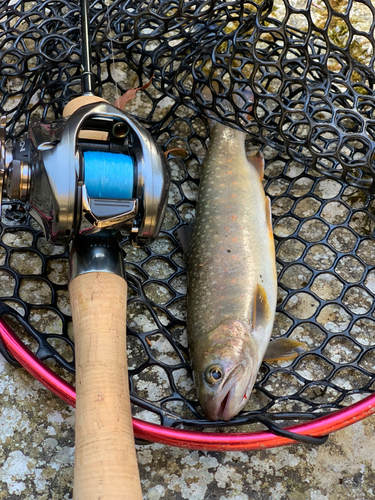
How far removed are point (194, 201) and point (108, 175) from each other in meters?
0.86

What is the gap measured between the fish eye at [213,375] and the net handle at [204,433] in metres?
0.20

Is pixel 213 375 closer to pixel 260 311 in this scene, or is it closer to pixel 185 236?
pixel 260 311

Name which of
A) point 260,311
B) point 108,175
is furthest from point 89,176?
point 260,311

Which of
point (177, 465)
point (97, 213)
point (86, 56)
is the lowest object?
point (177, 465)

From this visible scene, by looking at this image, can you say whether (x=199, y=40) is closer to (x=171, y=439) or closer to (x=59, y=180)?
(x=59, y=180)

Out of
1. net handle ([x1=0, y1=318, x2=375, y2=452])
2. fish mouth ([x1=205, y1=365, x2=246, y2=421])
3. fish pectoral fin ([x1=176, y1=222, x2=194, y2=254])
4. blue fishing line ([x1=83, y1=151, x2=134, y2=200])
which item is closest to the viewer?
blue fishing line ([x1=83, y1=151, x2=134, y2=200])

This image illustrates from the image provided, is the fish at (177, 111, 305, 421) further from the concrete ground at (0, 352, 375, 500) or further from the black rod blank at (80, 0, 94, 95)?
the black rod blank at (80, 0, 94, 95)

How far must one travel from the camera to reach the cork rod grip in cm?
112

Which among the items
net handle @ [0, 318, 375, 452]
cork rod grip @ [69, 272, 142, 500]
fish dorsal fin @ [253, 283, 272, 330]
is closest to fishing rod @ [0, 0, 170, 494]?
cork rod grip @ [69, 272, 142, 500]

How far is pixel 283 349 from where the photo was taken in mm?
1789

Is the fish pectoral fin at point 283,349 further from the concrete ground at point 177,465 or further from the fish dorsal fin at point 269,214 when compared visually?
→ the fish dorsal fin at point 269,214

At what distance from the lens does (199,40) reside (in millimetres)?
2215

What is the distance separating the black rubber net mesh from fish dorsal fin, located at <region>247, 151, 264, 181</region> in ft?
0.30

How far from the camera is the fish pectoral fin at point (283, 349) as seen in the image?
69.6 inches
